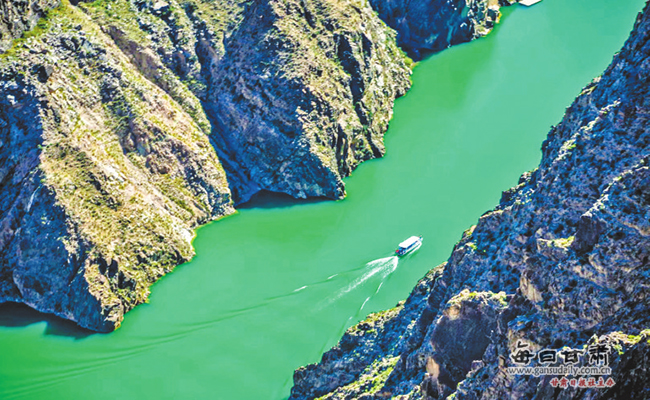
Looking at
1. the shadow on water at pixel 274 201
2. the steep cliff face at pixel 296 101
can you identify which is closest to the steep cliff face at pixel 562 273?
the shadow on water at pixel 274 201

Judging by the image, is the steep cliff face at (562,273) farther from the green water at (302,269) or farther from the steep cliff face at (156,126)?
the steep cliff face at (156,126)

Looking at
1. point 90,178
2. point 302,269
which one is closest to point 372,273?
point 302,269

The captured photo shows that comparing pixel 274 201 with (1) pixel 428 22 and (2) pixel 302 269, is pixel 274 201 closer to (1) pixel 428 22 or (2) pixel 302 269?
(2) pixel 302 269

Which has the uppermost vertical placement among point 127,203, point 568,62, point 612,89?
point 612,89

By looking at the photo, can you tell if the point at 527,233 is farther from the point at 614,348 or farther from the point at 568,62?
the point at 568,62

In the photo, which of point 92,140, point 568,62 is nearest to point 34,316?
point 92,140
